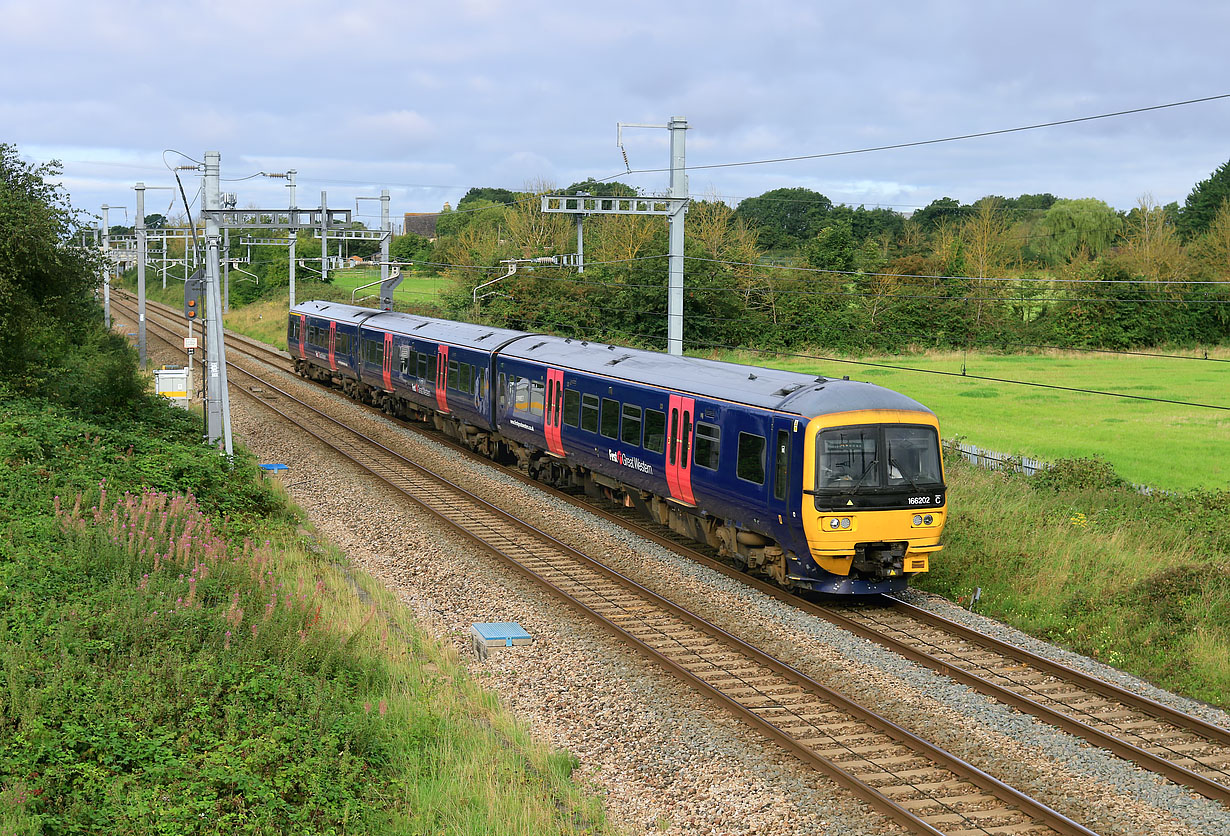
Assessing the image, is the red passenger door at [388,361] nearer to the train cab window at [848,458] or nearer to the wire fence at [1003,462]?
the wire fence at [1003,462]

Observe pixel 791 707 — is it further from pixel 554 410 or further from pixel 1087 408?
pixel 1087 408

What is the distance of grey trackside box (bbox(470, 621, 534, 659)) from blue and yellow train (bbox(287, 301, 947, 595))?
12.1 ft

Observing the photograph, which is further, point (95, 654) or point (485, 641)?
point (485, 641)

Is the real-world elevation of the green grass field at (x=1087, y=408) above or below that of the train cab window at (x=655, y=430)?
below

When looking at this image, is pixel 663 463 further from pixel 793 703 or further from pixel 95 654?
pixel 95 654

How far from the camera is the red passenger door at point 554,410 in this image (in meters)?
21.1

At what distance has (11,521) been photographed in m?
12.1

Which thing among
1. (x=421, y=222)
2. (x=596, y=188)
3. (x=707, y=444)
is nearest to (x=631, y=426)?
(x=707, y=444)

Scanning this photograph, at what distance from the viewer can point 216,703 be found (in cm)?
885

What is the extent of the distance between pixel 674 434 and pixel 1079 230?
273 feet

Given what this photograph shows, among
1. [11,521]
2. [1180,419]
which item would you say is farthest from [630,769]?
[1180,419]

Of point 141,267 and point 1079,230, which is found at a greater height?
point 1079,230

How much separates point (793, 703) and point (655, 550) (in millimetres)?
6681

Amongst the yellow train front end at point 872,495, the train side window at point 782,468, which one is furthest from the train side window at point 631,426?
the yellow train front end at point 872,495
